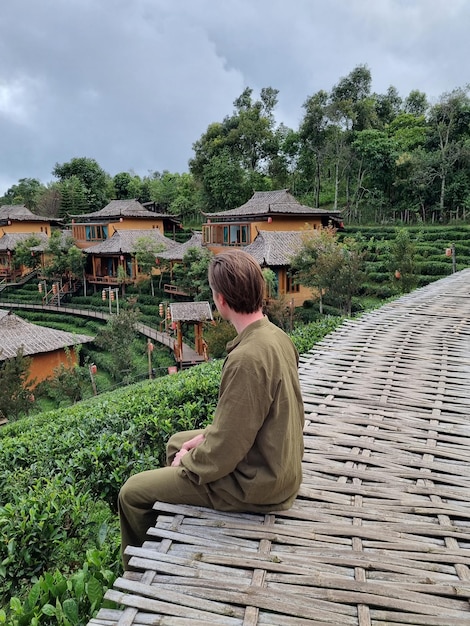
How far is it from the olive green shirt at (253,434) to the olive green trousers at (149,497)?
6 centimetres

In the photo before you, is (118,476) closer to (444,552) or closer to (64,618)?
(64,618)

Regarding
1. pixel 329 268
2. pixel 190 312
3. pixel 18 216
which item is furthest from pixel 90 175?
pixel 329 268

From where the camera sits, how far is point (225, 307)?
6.54 feet

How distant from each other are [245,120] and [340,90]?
715 cm

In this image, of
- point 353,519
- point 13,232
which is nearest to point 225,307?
point 353,519

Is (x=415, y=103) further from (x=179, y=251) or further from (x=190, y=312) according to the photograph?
(x=190, y=312)

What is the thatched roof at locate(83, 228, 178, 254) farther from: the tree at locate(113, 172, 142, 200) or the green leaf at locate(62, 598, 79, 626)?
the green leaf at locate(62, 598, 79, 626)

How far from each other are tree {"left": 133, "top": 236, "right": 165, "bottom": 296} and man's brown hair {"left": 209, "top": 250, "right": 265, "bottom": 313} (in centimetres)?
2396

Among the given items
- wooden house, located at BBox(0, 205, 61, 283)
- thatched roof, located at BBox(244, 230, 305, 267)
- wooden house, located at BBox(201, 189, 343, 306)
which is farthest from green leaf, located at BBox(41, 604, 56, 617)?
wooden house, located at BBox(0, 205, 61, 283)

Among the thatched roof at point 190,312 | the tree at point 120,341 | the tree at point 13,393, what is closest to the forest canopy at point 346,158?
the thatched roof at point 190,312

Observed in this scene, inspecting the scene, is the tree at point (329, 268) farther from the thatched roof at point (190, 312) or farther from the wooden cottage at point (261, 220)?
the wooden cottage at point (261, 220)

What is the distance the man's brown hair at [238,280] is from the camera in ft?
6.21

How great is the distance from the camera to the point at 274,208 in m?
23.2

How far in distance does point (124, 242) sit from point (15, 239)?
10801 millimetres
